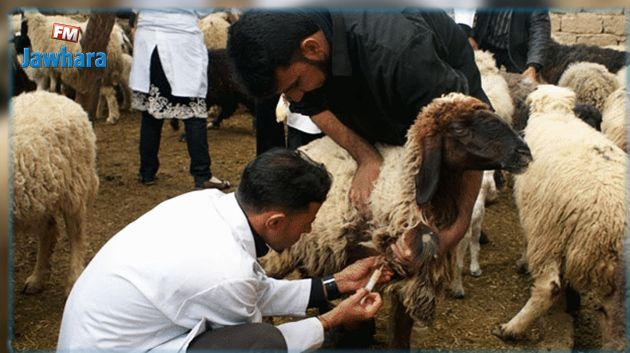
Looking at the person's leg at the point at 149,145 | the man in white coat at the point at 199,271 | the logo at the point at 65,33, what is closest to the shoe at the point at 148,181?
the person's leg at the point at 149,145

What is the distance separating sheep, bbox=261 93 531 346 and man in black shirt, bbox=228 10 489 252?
0.17 feet

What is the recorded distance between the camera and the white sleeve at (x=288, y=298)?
92.0 inches

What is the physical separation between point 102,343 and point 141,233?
32cm

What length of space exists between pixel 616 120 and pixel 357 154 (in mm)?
2093

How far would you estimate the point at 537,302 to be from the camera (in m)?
3.12

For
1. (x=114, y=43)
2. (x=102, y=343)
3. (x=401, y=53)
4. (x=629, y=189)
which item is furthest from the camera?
(x=114, y=43)

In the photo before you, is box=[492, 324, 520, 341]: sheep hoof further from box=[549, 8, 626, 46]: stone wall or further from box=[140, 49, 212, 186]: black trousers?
box=[549, 8, 626, 46]: stone wall

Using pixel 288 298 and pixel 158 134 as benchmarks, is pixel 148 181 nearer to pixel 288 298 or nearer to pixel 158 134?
pixel 158 134

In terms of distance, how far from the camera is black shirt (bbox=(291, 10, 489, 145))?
7.80 ft

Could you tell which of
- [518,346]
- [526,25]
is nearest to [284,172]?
[518,346]

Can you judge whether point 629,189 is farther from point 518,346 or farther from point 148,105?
point 148,105

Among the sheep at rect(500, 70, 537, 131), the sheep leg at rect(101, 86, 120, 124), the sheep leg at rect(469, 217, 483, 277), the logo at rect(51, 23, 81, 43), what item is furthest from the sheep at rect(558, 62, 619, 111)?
the sheep leg at rect(101, 86, 120, 124)

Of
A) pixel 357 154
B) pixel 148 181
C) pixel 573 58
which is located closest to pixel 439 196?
pixel 357 154

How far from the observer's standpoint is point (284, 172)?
2031 mm
